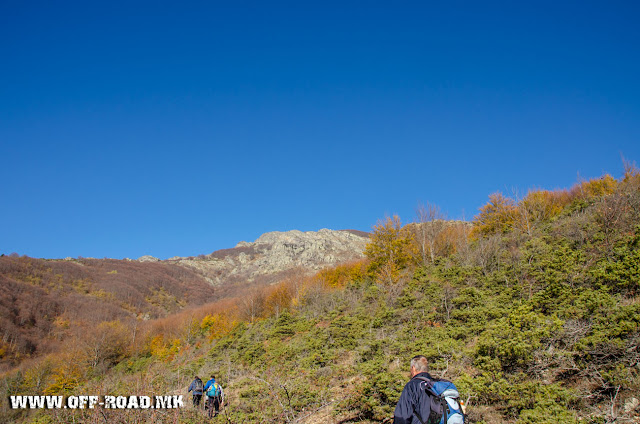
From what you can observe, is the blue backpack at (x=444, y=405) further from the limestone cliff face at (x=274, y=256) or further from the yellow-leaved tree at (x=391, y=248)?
the limestone cliff face at (x=274, y=256)

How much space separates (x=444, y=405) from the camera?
3.49 meters

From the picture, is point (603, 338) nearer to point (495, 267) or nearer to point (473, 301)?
point (473, 301)

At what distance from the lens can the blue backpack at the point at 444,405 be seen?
11.4ft

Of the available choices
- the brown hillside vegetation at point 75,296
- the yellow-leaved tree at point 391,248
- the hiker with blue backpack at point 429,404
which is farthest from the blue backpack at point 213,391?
the brown hillside vegetation at point 75,296

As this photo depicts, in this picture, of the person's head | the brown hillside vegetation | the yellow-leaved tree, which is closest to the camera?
the person's head

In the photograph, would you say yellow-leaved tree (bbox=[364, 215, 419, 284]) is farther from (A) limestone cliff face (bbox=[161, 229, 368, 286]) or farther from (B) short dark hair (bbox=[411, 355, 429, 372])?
(A) limestone cliff face (bbox=[161, 229, 368, 286])

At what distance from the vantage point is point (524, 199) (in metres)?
29.8

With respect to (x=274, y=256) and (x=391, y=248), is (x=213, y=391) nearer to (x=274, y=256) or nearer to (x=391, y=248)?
(x=391, y=248)

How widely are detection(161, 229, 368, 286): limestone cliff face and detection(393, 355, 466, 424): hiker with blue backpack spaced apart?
99.1 m

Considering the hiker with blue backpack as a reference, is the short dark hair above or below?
above

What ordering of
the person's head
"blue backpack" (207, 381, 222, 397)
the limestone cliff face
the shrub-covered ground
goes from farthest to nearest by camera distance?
the limestone cliff face → "blue backpack" (207, 381, 222, 397) → the shrub-covered ground → the person's head

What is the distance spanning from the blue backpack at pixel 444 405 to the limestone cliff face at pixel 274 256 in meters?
99.2

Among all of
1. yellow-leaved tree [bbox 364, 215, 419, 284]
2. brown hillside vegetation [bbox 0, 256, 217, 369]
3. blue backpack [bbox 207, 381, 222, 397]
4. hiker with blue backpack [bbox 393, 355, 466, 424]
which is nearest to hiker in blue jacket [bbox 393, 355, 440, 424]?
hiker with blue backpack [bbox 393, 355, 466, 424]

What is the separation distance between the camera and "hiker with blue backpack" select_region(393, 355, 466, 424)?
3492 mm
